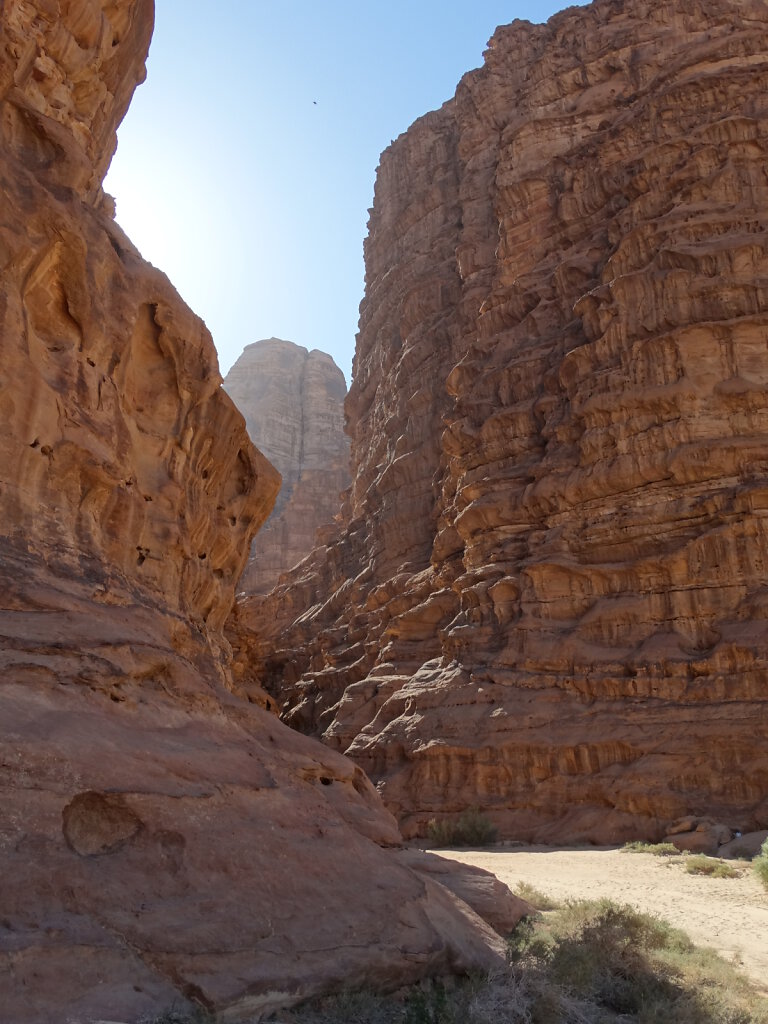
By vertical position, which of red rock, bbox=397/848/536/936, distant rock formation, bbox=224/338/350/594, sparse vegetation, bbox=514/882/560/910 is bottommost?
sparse vegetation, bbox=514/882/560/910

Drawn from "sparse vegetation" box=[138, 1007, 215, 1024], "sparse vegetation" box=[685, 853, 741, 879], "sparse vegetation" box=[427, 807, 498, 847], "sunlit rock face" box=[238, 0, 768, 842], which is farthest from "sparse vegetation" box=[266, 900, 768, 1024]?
"sparse vegetation" box=[427, 807, 498, 847]

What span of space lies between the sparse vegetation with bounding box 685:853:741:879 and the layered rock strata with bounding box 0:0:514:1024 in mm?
8228

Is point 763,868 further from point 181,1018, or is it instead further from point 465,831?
point 181,1018

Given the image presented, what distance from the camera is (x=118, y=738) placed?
640 cm

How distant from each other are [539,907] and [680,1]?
43499 millimetres

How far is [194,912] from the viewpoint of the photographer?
17.8ft

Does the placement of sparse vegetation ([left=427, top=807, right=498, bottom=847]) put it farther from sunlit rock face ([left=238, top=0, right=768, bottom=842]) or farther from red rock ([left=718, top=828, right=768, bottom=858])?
red rock ([left=718, top=828, right=768, bottom=858])

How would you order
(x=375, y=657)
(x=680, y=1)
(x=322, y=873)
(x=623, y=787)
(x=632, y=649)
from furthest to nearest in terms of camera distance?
(x=680, y=1) → (x=375, y=657) → (x=632, y=649) → (x=623, y=787) → (x=322, y=873)

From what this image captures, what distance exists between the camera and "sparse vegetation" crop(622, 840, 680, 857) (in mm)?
17922

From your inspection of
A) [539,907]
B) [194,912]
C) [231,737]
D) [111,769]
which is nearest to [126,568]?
[231,737]

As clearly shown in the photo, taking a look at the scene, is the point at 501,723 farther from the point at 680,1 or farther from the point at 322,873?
the point at 680,1

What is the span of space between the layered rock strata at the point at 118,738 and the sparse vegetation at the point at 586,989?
25 centimetres

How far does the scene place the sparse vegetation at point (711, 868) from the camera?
47.5ft

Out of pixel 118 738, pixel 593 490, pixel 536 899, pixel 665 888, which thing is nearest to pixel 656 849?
pixel 665 888
